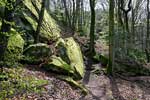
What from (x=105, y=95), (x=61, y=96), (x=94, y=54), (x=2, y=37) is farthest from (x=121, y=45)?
(x=2, y=37)

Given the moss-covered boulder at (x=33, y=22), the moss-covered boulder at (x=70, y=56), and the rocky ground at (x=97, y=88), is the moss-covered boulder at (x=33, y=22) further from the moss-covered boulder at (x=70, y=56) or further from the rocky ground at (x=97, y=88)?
the rocky ground at (x=97, y=88)

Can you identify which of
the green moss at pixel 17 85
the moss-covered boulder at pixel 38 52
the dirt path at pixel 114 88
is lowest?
the dirt path at pixel 114 88

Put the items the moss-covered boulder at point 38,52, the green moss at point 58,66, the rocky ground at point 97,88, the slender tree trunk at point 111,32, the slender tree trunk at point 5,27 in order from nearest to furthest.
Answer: the slender tree trunk at point 5,27
the rocky ground at point 97,88
the green moss at point 58,66
the moss-covered boulder at point 38,52
the slender tree trunk at point 111,32

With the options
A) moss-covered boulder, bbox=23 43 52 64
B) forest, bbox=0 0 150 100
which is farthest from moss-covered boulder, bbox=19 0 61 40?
moss-covered boulder, bbox=23 43 52 64

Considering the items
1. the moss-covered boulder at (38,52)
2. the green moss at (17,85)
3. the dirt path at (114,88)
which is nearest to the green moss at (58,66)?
the moss-covered boulder at (38,52)

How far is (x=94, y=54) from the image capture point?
21.8 meters

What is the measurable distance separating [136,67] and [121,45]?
555 centimetres

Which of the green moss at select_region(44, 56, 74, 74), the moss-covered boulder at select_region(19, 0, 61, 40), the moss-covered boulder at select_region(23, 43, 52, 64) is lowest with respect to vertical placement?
the green moss at select_region(44, 56, 74, 74)

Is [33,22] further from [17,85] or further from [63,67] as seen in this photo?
[17,85]

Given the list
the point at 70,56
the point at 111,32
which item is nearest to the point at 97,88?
the point at 70,56

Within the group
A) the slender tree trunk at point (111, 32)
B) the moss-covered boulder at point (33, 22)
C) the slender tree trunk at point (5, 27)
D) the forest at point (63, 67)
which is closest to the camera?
the slender tree trunk at point (5, 27)

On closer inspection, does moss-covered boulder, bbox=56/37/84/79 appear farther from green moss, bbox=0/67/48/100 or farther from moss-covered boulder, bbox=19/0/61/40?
green moss, bbox=0/67/48/100

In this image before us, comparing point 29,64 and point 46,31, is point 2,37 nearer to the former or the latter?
point 29,64

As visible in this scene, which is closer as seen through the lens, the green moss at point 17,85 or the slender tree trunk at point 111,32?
the green moss at point 17,85
